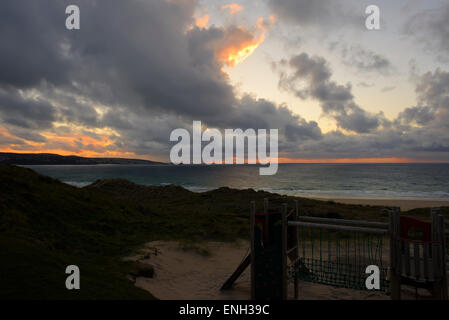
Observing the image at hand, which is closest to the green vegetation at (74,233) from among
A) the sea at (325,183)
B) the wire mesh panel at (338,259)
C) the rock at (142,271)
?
the rock at (142,271)

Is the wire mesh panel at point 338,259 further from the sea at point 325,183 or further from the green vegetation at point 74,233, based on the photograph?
the sea at point 325,183

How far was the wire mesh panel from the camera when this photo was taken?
282 inches

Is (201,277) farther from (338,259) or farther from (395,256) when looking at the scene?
(395,256)

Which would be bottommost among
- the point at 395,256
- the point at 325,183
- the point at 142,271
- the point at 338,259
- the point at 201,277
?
the point at 201,277

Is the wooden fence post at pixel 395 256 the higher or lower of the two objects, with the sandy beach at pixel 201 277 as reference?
higher

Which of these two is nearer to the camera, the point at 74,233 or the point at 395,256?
the point at 395,256

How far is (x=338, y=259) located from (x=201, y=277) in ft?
16.5

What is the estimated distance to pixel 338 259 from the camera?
9.77 metres

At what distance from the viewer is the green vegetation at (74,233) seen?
4.87 meters

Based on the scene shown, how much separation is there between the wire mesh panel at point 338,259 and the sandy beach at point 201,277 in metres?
0.35

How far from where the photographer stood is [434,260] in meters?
Answer: 5.07

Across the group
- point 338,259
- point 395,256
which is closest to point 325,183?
point 338,259
